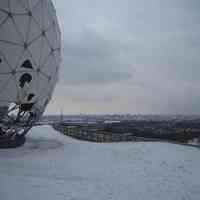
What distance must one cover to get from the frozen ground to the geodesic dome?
73.0 inches

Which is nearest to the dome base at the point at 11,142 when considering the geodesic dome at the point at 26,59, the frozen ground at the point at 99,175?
the geodesic dome at the point at 26,59

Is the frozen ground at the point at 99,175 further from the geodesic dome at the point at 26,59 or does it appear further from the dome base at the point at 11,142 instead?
the geodesic dome at the point at 26,59

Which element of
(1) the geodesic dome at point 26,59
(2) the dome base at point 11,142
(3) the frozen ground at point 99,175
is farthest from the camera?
(2) the dome base at point 11,142

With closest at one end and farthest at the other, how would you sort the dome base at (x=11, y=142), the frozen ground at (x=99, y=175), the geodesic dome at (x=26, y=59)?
the frozen ground at (x=99, y=175), the geodesic dome at (x=26, y=59), the dome base at (x=11, y=142)

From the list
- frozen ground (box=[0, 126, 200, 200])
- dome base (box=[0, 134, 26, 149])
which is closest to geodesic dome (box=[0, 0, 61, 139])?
dome base (box=[0, 134, 26, 149])

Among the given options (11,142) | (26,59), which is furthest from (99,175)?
(11,142)

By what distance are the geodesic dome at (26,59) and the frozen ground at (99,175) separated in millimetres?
1855

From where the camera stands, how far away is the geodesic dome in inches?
451

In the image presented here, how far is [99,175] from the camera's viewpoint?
8.98 metres

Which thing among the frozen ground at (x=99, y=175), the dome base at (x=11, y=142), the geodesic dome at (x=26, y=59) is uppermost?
the geodesic dome at (x=26, y=59)

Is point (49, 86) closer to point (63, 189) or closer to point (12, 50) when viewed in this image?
point (12, 50)

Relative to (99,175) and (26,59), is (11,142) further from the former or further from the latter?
(99,175)

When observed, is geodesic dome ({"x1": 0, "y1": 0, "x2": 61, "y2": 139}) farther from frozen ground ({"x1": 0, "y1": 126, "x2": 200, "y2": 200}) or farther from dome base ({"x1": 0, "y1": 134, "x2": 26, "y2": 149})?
frozen ground ({"x1": 0, "y1": 126, "x2": 200, "y2": 200})

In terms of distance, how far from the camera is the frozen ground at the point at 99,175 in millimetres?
7004
